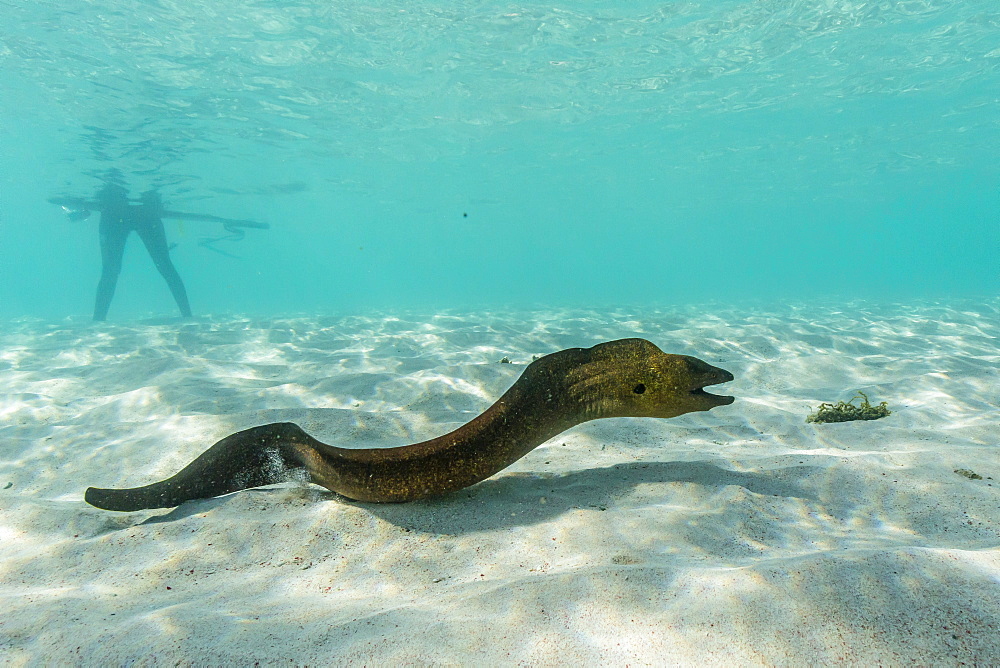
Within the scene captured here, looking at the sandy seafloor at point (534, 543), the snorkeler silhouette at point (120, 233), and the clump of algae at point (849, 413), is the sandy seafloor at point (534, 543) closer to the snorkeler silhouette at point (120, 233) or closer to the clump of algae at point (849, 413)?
the clump of algae at point (849, 413)

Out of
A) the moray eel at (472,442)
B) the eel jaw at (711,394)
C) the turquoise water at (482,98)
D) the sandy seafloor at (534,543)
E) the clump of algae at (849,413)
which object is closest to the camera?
the sandy seafloor at (534,543)

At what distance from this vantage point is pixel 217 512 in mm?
3133

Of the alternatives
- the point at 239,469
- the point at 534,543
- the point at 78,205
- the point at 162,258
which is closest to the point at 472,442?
the point at 534,543

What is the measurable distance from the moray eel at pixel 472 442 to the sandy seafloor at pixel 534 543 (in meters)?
0.16

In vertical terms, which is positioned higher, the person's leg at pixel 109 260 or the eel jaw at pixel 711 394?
the person's leg at pixel 109 260

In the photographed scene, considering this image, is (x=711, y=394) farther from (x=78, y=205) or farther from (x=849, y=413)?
(x=78, y=205)

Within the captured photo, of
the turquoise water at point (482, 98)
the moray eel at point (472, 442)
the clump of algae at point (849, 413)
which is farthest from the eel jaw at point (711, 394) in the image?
the turquoise water at point (482, 98)

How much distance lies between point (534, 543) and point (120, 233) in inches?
863

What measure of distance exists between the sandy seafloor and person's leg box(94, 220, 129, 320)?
44.3ft

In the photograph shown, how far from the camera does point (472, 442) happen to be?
3.09 meters

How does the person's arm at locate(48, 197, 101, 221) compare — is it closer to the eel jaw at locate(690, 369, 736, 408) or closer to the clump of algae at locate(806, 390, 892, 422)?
the eel jaw at locate(690, 369, 736, 408)

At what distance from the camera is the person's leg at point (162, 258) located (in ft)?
59.5

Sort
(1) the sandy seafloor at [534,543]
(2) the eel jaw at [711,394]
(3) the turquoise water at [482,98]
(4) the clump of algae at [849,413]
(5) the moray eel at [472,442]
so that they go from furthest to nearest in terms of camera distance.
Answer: (3) the turquoise water at [482,98] → (4) the clump of algae at [849,413] → (2) the eel jaw at [711,394] → (5) the moray eel at [472,442] → (1) the sandy seafloor at [534,543]

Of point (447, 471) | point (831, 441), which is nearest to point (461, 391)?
point (447, 471)
